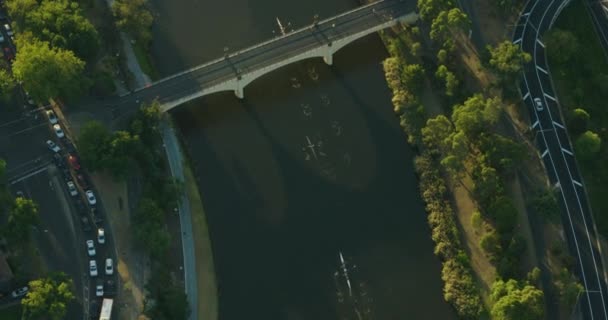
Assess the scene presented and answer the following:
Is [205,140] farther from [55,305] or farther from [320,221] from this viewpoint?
[55,305]

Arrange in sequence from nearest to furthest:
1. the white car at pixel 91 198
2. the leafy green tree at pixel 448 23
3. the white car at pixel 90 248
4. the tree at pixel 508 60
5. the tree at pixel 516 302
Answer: the tree at pixel 516 302
the white car at pixel 90 248
the white car at pixel 91 198
the tree at pixel 508 60
the leafy green tree at pixel 448 23

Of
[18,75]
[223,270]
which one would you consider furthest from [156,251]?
[18,75]

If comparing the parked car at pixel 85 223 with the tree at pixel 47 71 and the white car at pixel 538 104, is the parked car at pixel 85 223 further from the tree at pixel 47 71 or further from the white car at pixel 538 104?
the white car at pixel 538 104

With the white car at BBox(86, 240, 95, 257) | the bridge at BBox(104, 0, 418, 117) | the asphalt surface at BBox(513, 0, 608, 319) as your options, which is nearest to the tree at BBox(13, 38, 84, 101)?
the bridge at BBox(104, 0, 418, 117)

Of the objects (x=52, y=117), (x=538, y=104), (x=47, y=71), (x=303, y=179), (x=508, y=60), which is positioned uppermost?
(x=47, y=71)

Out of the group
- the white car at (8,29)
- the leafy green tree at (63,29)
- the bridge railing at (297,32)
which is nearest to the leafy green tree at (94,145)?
the bridge railing at (297,32)

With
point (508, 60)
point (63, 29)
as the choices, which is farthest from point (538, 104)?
point (63, 29)

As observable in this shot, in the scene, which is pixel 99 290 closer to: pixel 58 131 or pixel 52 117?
pixel 58 131
